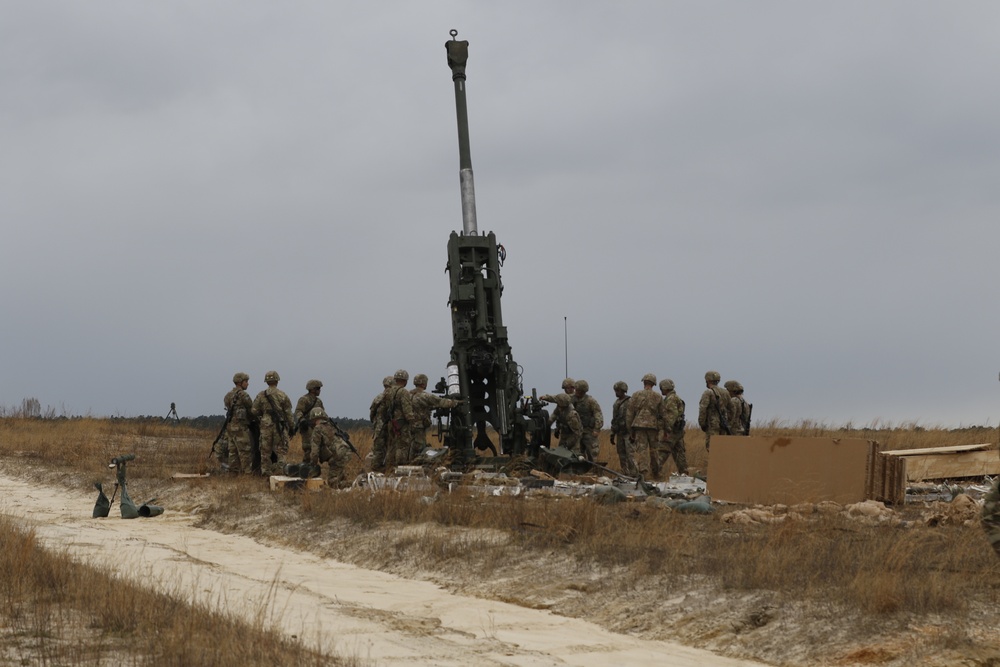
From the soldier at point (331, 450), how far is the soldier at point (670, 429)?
17.2 feet

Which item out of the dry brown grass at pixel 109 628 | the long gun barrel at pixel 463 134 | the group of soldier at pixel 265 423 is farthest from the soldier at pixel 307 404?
the dry brown grass at pixel 109 628

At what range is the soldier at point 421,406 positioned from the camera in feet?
63.8

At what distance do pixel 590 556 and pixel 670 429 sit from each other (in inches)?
368

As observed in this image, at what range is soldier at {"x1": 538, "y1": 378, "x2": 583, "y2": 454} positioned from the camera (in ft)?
67.6

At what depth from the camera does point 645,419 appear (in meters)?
20.5

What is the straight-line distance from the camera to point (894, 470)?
51.6 ft

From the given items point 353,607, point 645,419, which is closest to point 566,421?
point 645,419

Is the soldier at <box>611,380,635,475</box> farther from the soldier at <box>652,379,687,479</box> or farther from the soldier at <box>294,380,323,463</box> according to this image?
the soldier at <box>294,380,323,463</box>

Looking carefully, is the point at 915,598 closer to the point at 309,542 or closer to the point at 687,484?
the point at 309,542

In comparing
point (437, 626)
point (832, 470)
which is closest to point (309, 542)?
point (437, 626)

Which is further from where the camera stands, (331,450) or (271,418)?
(271,418)

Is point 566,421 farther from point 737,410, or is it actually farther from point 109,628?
point 109,628

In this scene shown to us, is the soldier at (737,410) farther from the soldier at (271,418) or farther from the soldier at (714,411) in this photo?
the soldier at (271,418)

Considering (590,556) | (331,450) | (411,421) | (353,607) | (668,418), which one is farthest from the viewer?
(668,418)
